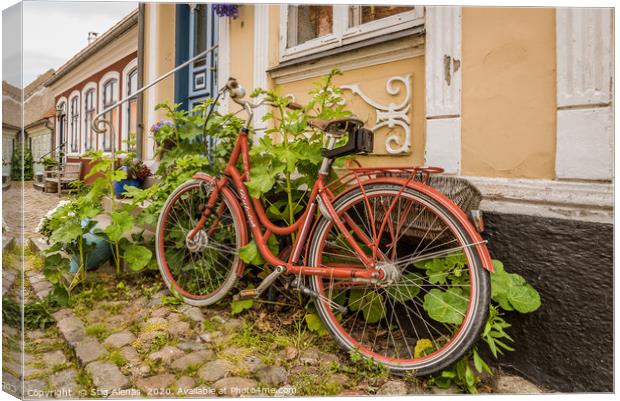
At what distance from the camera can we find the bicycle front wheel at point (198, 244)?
213cm

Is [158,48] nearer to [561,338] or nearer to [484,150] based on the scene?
[484,150]

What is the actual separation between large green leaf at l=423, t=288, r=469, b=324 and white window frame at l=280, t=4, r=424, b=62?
1.23 meters

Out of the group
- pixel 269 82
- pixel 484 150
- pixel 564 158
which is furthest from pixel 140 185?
pixel 564 158

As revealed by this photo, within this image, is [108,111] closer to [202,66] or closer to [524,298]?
[202,66]

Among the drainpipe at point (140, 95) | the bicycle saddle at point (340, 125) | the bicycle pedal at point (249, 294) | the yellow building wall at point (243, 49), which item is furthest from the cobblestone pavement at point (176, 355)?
the yellow building wall at point (243, 49)

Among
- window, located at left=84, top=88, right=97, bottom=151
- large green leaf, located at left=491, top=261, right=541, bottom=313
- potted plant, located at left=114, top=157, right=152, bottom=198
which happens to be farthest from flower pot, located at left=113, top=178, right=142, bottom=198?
large green leaf, located at left=491, top=261, right=541, bottom=313

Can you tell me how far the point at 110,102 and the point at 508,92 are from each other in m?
2.03

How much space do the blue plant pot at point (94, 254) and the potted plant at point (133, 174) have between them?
298mm

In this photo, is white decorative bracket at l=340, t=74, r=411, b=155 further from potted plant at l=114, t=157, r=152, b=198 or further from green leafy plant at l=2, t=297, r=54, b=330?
green leafy plant at l=2, t=297, r=54, b=330

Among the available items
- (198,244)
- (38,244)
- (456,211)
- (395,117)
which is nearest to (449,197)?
(456,211)

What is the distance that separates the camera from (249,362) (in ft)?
5.43

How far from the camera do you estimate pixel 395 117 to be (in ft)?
6.66

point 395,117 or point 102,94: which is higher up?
point 102,94

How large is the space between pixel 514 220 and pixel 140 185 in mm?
2324
